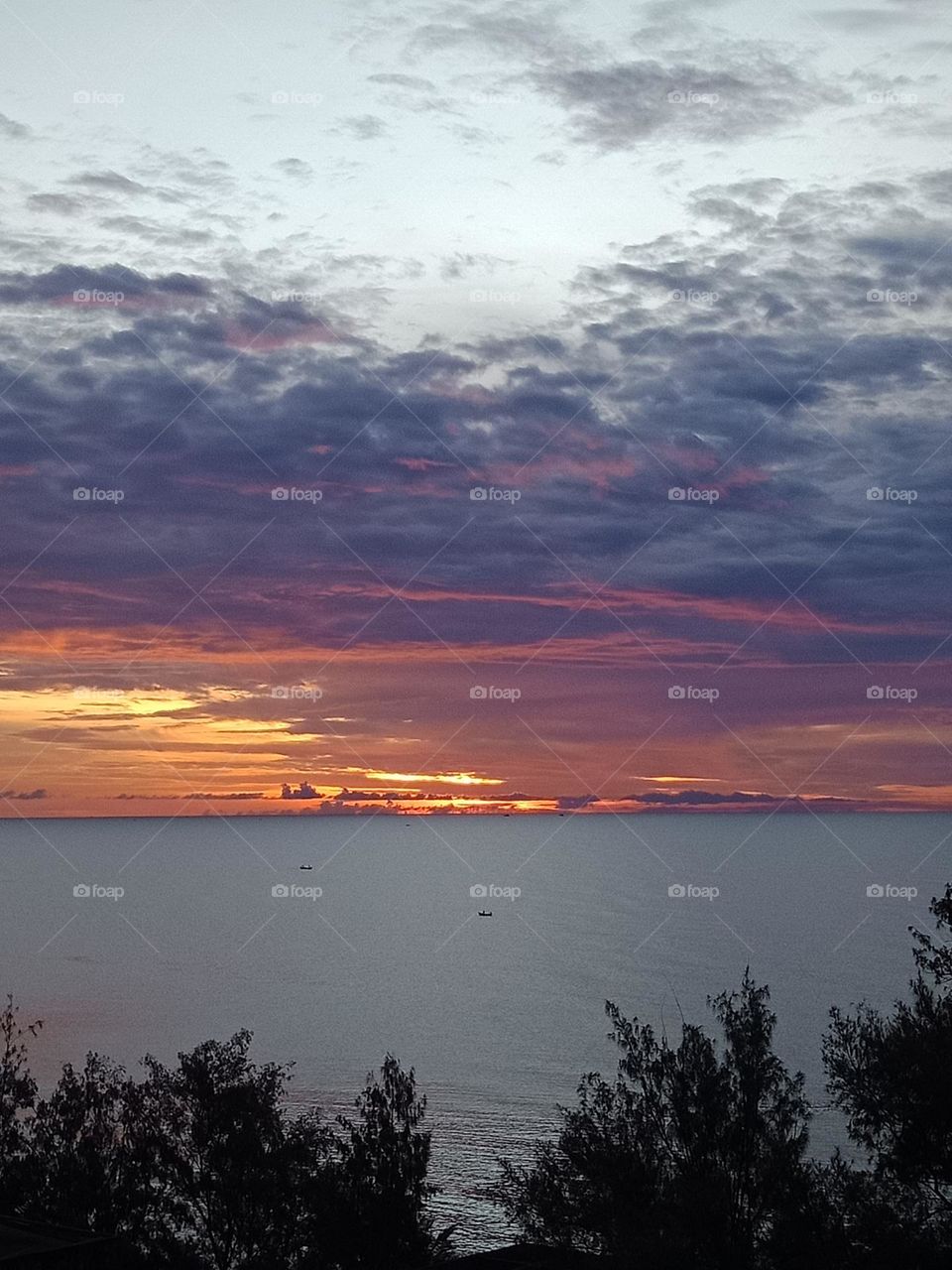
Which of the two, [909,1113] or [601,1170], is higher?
[909,1113]

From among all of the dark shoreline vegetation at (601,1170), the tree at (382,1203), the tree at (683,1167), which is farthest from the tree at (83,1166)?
the tree at (683,1167)

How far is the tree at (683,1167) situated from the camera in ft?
86.4

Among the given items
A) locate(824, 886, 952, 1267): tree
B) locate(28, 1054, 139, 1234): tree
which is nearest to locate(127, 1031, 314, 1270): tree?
locate(28, 1054, 139, 1234): tree

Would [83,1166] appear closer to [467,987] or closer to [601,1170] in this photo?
[601,1170]

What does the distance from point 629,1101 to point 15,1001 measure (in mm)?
100062

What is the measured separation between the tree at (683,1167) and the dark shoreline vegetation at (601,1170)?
A: 0.06 m

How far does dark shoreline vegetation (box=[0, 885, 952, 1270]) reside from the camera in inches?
1001

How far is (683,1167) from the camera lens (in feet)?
98.2

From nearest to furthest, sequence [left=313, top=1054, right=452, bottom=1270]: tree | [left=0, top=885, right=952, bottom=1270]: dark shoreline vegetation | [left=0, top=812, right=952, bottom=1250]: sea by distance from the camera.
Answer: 1. [left=0, top=885, right=952, bottom=1270]: dark shoreline vegetation
2. [left=313, top=1054, right=452, bottom=1270]: tree
3. [left=0, top=812, right=952, bottom=1250]: sea

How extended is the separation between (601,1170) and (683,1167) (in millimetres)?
2552

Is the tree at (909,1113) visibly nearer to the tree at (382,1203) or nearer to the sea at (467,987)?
the tree at (382,1203)

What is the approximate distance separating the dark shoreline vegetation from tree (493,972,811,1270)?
0.18 ft

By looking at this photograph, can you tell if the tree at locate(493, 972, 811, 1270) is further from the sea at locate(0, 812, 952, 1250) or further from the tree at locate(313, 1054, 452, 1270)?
the sea at locate(0, 812, 952, 1250)

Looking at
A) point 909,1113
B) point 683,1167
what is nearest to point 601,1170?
point 683,1167
